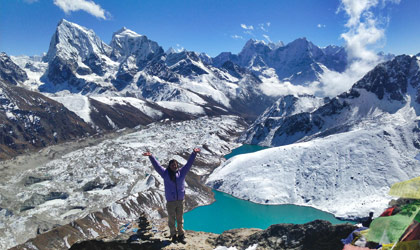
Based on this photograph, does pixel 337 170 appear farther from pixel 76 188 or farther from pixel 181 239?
pixel 76 188

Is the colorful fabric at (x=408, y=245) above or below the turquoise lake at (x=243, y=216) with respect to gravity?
above

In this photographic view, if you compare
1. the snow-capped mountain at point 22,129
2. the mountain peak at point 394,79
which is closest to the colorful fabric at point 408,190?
Answer: the snow-capped mountain at point 22,129

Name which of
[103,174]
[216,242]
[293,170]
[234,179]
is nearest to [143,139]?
[103,174]

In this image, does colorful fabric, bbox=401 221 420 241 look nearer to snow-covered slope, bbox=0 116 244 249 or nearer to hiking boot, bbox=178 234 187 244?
hiking boot, bbox=178 234 187 244

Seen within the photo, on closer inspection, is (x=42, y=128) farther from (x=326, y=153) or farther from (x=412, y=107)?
(x=412, y=107)

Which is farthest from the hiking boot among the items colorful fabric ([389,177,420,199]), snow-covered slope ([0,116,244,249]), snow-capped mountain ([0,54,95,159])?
snow-capped mountain ([0,54,95,159])

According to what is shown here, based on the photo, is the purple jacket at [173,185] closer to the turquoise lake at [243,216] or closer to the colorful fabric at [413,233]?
the colorful fabric at [413,233]
